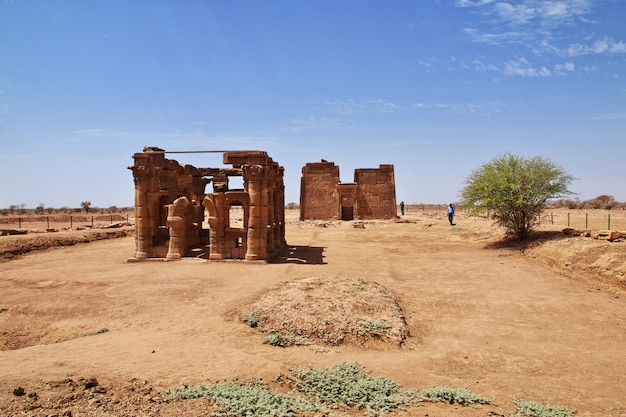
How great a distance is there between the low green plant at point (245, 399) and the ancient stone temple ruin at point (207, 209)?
11576mm

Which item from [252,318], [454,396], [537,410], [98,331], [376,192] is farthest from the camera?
[376,192]

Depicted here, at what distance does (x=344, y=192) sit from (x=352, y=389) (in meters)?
32.0

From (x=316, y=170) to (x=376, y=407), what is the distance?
3372cm

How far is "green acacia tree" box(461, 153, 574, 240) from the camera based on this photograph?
2150 centimetres

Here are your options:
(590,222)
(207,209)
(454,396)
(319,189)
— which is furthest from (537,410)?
(319,189)

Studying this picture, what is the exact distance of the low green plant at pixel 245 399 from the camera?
5.48m

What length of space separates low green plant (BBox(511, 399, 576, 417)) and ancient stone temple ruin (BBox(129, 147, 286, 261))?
1293 cm

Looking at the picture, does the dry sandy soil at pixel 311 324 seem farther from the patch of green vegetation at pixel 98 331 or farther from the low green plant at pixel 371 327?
the low green plant at pixel 371 327

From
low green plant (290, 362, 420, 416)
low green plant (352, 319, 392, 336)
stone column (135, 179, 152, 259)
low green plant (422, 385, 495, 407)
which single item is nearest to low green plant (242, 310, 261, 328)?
low green plant (352, 319, 392, 336)

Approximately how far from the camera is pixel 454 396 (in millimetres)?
6246

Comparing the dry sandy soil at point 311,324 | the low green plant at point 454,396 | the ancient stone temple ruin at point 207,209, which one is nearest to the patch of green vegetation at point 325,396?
the low green plant at point 454,396

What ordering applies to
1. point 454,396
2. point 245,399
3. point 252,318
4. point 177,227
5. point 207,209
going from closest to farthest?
1. point 245,399
2. point 454,396
3. point 252,318
4. point 207,209
5. point 177,227

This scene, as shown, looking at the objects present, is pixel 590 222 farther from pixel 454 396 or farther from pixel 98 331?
pixel 98 331

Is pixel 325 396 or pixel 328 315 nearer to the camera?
pixel 325 396
